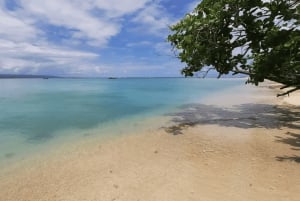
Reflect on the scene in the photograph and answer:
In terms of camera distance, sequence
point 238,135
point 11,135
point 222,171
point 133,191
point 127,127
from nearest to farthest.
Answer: point 133,191
point 222,171
point 238,135
point 11,135
point 127,127

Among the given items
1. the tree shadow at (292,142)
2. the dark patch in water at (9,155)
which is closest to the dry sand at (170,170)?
the tree shadow at (292,142)

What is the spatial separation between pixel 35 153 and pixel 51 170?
2.43m

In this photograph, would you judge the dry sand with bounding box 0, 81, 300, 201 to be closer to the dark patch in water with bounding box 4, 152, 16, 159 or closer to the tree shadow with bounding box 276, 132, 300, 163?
the tree shadow with bounding box 276, 132, 300, 163

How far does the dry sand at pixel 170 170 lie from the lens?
20.0ft

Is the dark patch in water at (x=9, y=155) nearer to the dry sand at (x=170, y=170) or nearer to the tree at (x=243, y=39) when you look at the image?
the dry sand at (x=170, y=170)

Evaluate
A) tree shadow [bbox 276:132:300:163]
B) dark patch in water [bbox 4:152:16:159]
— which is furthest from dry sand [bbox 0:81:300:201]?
dark patch in water [bbox 4:152:16:159]

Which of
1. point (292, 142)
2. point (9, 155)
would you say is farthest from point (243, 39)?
point (9, 155)

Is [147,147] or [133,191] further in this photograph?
[147,147]

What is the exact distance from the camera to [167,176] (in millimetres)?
7023

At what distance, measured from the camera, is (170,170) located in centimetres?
745

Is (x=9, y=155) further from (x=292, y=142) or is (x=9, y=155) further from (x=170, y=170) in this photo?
(x=292, y=142)

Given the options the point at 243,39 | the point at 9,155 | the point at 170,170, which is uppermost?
the point at 243,39

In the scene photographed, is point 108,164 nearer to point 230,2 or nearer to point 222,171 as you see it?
point 222,171

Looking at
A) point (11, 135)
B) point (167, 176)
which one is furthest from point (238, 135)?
point (11, 135)
